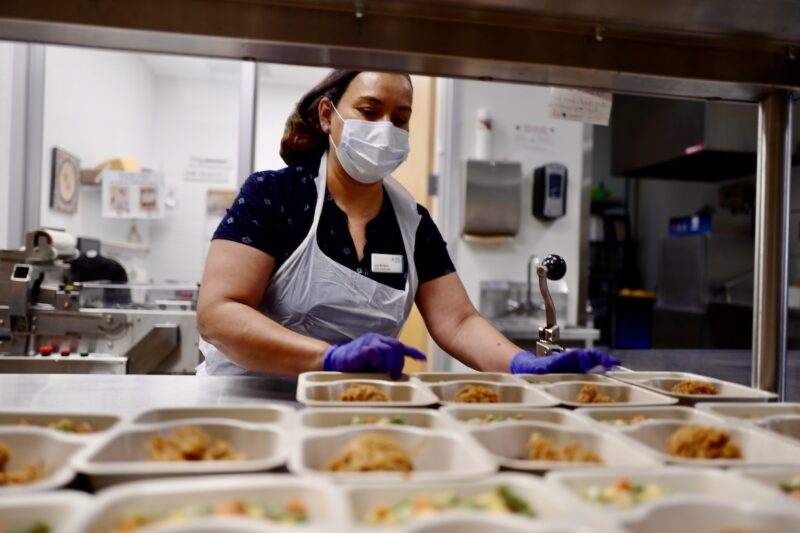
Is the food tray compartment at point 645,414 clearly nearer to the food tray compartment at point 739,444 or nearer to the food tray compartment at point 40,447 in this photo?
the food tray compartment at point 739,444

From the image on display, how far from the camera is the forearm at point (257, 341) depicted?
57.2 inches

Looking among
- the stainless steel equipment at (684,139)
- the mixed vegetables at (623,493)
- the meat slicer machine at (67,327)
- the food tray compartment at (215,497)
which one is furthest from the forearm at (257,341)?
the stainless steel equipment at (684,139)

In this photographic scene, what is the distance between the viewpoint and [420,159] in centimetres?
392

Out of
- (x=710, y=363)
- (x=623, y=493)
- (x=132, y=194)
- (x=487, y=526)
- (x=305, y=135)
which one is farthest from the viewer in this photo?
(x=132, y=194)

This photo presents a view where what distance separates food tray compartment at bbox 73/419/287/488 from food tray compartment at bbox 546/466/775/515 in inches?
15.5

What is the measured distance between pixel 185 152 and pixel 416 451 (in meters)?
5.40

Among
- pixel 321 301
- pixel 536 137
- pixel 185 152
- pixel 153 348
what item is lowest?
pixel 153 348

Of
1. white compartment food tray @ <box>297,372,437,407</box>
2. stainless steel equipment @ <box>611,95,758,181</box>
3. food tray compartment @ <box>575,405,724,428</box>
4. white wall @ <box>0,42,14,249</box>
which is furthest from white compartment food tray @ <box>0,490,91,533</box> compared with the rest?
stainless steel equipment @ <box>611,95,758,181</box>

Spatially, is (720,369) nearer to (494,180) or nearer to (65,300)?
(494,180)

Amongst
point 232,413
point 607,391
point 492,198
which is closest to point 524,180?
point 492,198

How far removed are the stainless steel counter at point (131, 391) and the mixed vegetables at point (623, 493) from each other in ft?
2.35

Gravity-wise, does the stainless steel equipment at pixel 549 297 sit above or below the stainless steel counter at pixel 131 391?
above

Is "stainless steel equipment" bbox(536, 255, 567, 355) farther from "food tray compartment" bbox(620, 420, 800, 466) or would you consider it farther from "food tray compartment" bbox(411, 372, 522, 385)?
"food tray compartment" bbox(620, 420, 800, 466)

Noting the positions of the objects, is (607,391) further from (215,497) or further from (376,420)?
(215,497)
